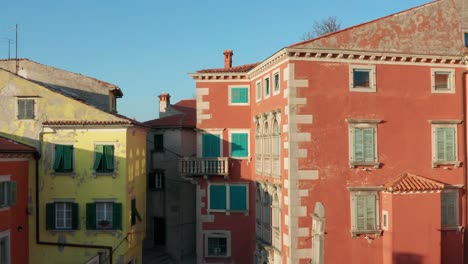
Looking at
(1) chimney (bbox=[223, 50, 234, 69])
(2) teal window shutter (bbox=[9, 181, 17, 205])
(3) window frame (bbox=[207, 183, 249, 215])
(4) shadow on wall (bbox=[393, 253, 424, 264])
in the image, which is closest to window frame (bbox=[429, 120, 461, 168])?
(4) shadow on wall (bbox=[393, 253, 424, 264])

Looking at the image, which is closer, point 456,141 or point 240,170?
point 456,141

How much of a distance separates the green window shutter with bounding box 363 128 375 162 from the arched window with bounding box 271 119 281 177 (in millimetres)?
3675

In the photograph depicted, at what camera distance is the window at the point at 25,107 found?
2352 cm

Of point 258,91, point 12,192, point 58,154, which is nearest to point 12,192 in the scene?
point 12,192

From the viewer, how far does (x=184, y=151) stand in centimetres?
3111

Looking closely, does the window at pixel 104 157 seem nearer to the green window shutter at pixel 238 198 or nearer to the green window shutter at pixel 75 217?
the green window shutter at pixel 75 217

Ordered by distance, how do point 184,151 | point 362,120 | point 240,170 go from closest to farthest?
point 362,120 → point 240,170 → point 184,151

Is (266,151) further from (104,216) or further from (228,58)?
(228,58)

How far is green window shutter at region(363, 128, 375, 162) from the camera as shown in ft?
67.2

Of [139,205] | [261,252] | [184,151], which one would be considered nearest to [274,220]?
[261,252]

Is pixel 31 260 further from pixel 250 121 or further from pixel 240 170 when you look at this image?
pixel 250 121

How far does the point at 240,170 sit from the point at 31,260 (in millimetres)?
11212

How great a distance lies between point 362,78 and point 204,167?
9724 millimetres

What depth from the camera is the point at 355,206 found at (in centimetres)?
2016
